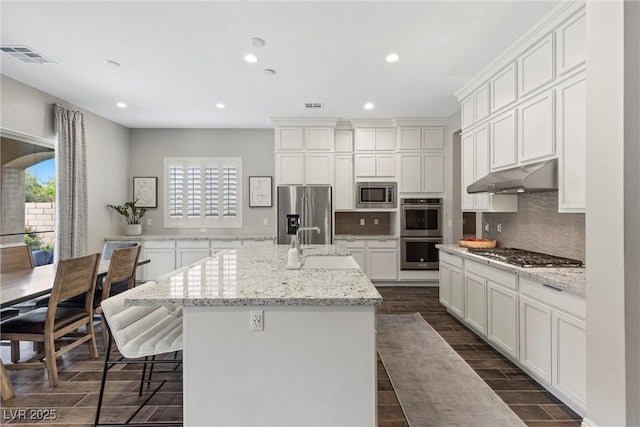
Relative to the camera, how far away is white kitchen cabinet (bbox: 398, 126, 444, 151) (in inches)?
202

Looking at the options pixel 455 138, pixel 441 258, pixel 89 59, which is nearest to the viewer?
pixel 89 59

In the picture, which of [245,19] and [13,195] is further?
[13,195]

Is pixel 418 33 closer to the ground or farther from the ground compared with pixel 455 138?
farther from the ground

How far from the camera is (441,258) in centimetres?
395

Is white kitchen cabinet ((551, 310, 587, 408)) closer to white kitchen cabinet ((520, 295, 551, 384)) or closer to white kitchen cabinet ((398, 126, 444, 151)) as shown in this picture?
white kitchen cabinet ((520, 295, 551, 384))

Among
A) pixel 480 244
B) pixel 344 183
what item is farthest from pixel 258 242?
pixel 480 244

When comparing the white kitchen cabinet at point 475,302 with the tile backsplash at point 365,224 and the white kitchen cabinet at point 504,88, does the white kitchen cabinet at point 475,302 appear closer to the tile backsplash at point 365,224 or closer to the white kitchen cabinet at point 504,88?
the white kitchen cabinet at point 504,88

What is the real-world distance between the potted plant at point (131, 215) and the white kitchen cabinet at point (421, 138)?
4.80 meters

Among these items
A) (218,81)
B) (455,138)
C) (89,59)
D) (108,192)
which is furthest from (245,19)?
(108,192)

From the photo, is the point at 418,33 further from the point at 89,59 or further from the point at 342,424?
the point at 89,59

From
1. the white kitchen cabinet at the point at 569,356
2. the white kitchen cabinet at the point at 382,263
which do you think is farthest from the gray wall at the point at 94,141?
the white kitchen cabinet at the point at 569,356

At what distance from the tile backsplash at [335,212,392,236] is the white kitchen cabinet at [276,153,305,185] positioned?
1.14m

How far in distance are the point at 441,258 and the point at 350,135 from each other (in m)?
2.63

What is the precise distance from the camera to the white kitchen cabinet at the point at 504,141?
283 centimetres
